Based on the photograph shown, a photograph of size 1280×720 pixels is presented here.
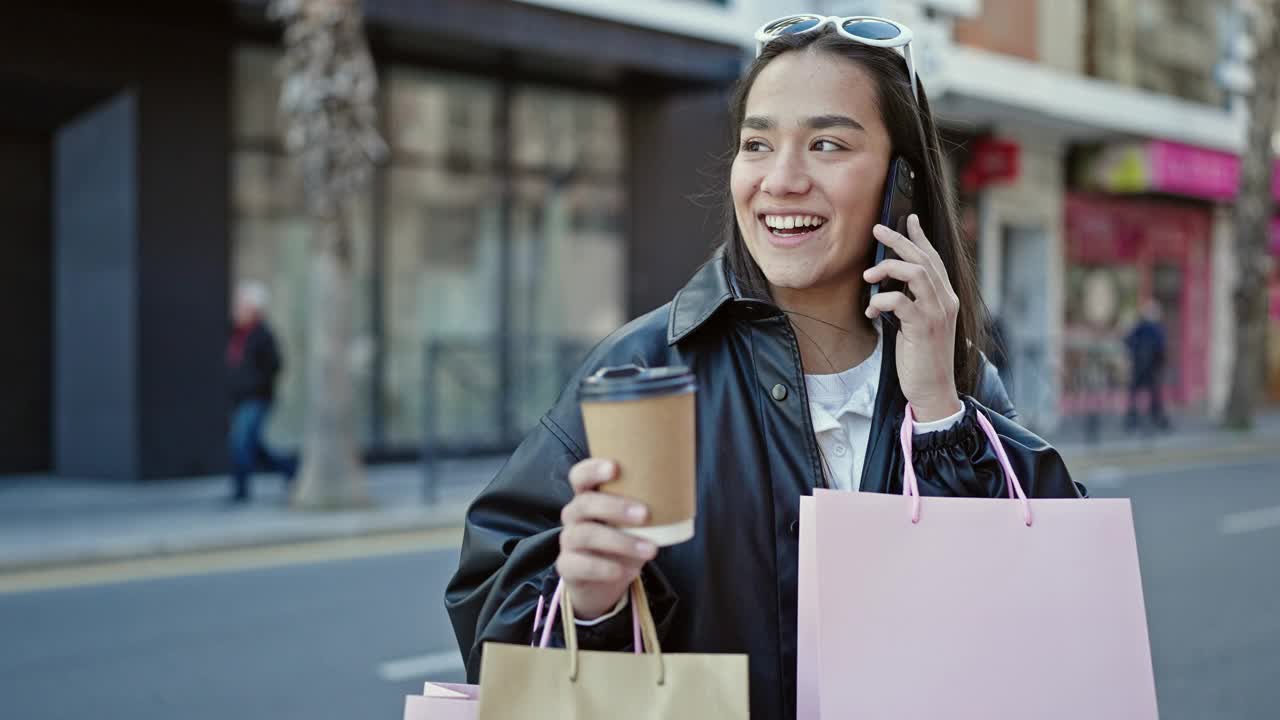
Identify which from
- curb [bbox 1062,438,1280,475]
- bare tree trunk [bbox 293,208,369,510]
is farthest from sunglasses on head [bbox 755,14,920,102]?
curb [bbox 1062,438,1280,475]

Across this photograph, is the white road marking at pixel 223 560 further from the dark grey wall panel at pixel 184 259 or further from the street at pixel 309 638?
the dark grey wall panel at pixel 184 259

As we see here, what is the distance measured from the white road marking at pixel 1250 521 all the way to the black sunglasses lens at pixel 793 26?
28.4 feet

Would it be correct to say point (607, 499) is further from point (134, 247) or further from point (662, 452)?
point (134, 247)

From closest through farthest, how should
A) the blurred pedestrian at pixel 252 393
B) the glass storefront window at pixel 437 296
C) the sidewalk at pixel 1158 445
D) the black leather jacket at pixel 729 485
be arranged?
1. the black leather jacket at pixel 729 485
2. the blurred pedestrian at pixel 252 393
3. the glass storefront window at pixel 437 296
4. the sidewalk at pixel 1158 445

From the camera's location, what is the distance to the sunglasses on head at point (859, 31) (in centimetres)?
177

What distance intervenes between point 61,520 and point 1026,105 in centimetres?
1358

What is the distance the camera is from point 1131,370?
18.0 meters

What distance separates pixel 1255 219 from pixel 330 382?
1418 centimetres

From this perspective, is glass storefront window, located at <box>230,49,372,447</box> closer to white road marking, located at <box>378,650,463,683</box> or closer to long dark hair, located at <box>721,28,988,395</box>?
white road marking, located at <box>378,650,463,683</box>

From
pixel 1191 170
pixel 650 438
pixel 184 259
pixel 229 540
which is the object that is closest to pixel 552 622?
pixel 650 438

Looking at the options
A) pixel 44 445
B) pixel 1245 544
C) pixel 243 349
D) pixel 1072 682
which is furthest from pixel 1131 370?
pixel 1072 682

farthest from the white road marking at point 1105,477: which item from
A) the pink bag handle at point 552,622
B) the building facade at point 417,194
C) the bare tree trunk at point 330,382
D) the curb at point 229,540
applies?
the pink bag handle at point 552,622

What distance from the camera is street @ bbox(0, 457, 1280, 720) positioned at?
5.06 m

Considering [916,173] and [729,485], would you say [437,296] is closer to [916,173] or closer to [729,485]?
[916,173]
